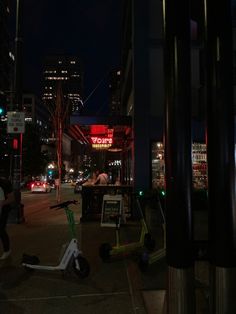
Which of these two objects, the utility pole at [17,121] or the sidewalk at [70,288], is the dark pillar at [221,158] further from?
the utility pole at [17,121]

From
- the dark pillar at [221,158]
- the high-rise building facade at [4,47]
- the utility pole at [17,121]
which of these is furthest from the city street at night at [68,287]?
the high-rise building facade at [4,47]

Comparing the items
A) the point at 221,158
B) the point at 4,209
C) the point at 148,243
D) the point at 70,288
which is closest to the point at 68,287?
the point at 70,288

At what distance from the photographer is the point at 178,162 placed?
13.0ft

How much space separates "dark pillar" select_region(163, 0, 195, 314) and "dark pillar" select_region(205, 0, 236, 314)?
231mm

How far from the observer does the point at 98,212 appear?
13.7 m

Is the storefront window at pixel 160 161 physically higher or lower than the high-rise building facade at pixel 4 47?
lower

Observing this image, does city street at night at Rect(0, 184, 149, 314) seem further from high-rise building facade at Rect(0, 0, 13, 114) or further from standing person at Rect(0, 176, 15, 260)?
high-rise building facade at Rect(0, 0, 13, 114)

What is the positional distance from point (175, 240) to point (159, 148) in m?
10.3

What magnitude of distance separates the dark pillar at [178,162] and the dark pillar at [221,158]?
0.76 feet

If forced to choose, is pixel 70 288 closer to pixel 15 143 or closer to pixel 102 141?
pixel 15 143

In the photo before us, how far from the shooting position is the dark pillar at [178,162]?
3.94 metres

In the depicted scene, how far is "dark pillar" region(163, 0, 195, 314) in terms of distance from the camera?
3936 millimetres

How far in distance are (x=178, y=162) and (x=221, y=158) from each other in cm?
43

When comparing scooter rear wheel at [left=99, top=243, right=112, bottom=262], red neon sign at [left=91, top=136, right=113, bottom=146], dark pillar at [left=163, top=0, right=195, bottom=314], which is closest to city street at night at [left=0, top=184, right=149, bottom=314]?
scooter rear wheel at [left=99, top=243, right=112, bottom=262]
